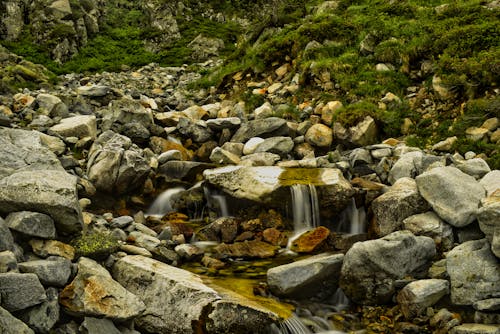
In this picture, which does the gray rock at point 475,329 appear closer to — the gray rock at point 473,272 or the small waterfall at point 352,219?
the gray rock at point 473,272

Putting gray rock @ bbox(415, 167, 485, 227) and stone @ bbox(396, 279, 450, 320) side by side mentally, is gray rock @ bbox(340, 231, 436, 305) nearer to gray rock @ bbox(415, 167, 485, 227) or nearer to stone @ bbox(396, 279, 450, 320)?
stone @ bbox(396, 279, 450, 320)

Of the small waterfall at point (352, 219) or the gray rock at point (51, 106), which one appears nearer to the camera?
the small waterfall at point (352, 219)

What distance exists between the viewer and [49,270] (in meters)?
6.54

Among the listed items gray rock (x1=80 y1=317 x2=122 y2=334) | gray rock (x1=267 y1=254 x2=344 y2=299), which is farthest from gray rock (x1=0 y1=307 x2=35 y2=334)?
gray rock (x1=267 y1=254 x2=344 y2=299)

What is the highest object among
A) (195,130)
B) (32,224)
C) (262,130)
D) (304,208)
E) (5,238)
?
(5,238)

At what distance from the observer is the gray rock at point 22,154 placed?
399 inches

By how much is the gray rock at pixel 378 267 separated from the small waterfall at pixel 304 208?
126 inches

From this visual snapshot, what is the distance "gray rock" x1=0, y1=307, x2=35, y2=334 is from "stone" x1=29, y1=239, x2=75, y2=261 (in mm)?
1709

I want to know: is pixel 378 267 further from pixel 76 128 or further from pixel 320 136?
pixel 76 128

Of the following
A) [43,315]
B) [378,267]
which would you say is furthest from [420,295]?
[43,315]

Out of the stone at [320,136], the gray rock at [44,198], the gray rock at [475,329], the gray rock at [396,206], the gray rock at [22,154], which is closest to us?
the gray rock at [475,329]

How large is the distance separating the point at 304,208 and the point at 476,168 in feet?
13.8

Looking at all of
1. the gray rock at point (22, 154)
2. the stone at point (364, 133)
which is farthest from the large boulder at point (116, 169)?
the stone at point (364, 133)

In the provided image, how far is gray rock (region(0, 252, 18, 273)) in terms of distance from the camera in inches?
241
